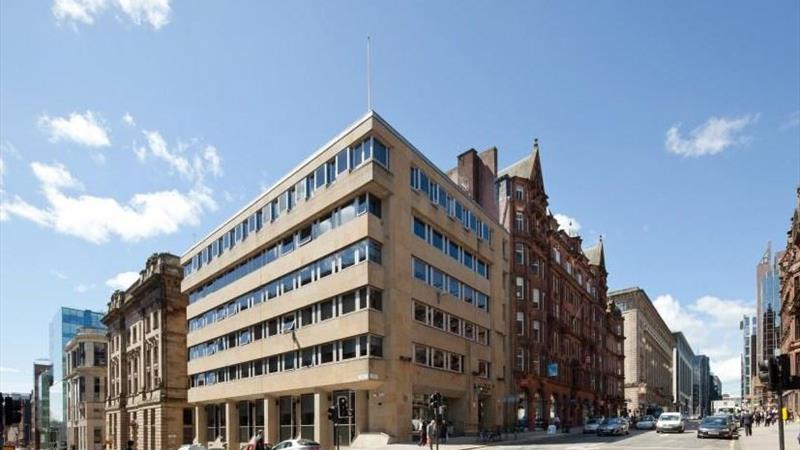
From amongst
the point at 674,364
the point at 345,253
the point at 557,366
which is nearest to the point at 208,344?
the point at 345,253

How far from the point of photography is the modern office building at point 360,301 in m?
37.2

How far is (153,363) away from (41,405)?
10475cm

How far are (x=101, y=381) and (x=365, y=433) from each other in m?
76.3

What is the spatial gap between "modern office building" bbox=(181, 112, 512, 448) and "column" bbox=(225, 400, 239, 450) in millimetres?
108

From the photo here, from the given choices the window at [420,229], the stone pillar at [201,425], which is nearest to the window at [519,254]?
the window at [420,229]

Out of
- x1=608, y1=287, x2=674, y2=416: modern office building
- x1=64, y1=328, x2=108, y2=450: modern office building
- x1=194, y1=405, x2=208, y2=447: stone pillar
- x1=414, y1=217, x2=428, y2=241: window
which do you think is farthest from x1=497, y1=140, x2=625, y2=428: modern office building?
x1=64, y1=328, x2=108, y2=450: modern office building

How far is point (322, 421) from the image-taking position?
132 ft

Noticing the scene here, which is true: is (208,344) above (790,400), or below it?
above

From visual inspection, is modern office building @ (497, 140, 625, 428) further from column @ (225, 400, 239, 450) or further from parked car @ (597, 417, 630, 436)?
column @ (225, 400, 239, 450)

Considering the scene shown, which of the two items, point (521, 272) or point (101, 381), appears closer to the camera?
point (521, 272)

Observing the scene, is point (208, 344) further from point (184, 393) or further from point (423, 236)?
point (423, 236)

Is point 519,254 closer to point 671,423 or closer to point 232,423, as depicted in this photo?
point 671,423

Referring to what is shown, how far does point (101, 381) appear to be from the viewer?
9862cm

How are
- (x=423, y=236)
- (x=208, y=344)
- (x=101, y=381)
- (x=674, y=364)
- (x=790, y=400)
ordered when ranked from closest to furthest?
(x=423, y=236), (x=208, y=344), (x=790, y=400), (x=101, y=381), (x=674, y=364)
